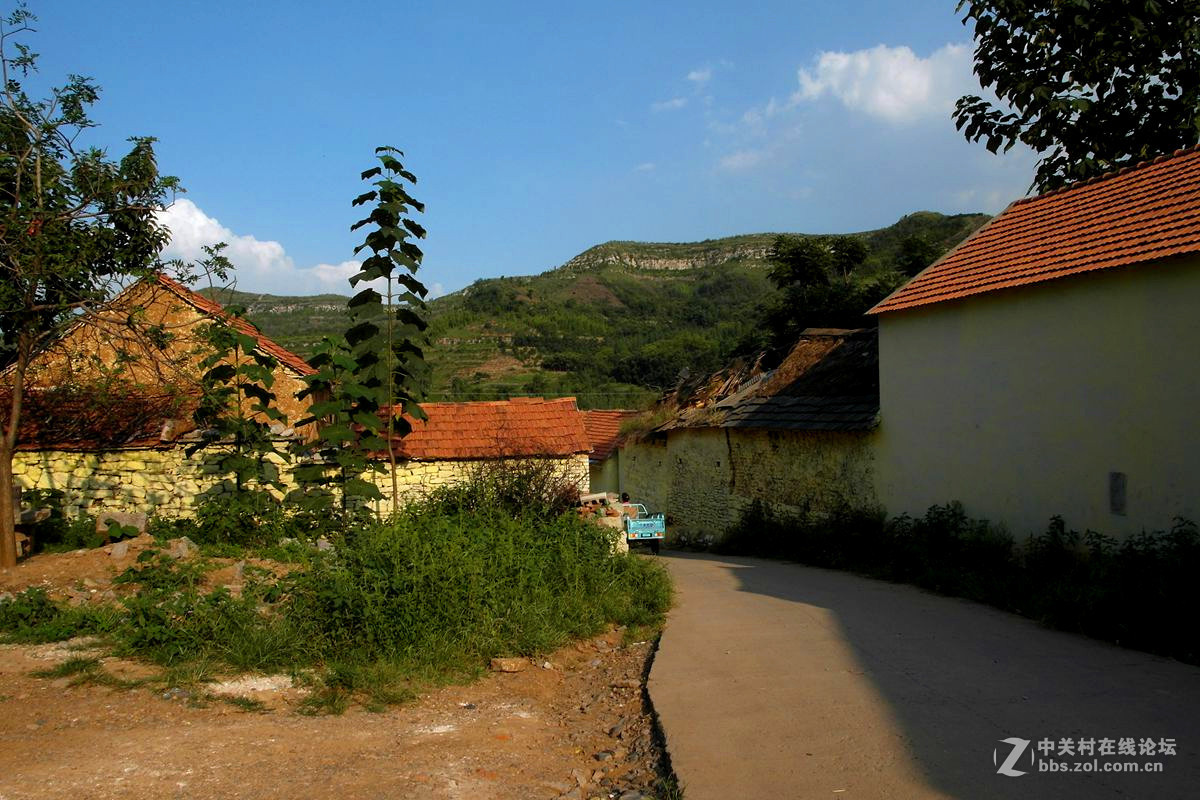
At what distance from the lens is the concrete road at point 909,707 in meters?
4.68

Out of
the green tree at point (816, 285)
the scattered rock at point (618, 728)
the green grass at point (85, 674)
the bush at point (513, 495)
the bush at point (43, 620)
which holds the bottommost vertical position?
the scattered rock at point (618, 728)

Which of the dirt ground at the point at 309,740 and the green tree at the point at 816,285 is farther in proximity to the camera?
the green tree at the point at 816,285

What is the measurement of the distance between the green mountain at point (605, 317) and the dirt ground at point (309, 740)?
81.1ft

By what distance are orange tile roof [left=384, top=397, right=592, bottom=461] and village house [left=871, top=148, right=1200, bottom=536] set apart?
22.2ft

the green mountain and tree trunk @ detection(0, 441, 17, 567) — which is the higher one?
the green mountain

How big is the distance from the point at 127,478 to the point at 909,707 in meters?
15.0

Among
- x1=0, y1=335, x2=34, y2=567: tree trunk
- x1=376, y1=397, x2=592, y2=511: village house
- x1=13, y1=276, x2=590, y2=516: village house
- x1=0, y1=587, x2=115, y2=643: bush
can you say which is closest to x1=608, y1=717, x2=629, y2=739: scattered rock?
x1=0, y1=587, x2=115, y2=643: bush

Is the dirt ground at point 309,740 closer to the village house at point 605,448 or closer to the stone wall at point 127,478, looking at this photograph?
the stone wall at point 127,478

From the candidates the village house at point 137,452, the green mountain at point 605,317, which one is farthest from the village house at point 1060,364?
the green mountain at point 605,317

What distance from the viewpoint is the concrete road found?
468cm

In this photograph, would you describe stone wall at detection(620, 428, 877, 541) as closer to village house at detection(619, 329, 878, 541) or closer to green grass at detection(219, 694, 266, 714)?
village house at detection(619, 329, 878, 541)

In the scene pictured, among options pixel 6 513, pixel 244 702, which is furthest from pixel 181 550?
pixel 244 702

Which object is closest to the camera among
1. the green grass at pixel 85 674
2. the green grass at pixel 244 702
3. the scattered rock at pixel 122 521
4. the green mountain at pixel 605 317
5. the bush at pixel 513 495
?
the green grass at pixel 244 702

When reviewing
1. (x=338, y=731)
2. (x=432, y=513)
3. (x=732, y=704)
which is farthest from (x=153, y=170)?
(x=732, y=704)
